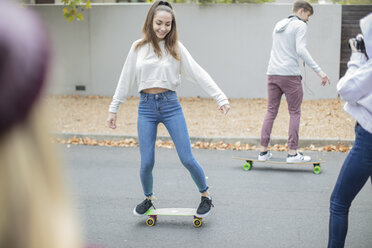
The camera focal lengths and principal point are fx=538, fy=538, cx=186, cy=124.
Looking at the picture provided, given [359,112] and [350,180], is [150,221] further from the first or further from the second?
[359,112]

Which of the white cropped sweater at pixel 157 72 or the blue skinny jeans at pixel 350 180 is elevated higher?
the white cropped sweater at pixel 157 72

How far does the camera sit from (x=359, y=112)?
3467 mm

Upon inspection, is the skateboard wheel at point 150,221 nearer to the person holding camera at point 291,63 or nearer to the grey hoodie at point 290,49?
the person holding camera at point 291,63

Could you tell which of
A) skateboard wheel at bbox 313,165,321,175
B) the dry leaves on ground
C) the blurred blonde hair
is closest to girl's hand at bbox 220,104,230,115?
skateboard wheel at bbox 313,165,321,175

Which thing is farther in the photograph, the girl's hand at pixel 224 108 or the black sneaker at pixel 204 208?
the black sneaker at pixel 204 208

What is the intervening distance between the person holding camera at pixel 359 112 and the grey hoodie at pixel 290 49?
355cm

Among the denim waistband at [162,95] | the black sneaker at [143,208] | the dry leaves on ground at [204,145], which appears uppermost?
the denim waistband at [162,95]

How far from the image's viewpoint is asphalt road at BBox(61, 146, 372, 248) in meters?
4.80

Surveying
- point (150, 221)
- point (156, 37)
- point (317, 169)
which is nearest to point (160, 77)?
point (156, 37)

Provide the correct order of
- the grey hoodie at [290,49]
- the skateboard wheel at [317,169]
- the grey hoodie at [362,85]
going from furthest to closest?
the skateboard wheel at [317,169] < the grey hoodie at [290,49] < the grey hoodie at [362,85]

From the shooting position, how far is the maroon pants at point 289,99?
23.4 feet

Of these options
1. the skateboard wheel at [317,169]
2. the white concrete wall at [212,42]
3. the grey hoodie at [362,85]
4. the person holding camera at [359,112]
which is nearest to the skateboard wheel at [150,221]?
the person holding camera at [359,112]

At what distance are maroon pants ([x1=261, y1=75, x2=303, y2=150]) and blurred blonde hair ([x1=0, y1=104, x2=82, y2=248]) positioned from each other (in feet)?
21.2

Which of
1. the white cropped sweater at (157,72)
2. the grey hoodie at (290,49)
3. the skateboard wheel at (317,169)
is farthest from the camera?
the skateboard wheel at (317,169)
